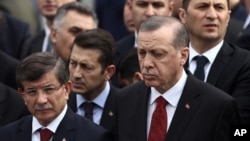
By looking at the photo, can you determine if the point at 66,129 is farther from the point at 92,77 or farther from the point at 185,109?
the point at 92,77

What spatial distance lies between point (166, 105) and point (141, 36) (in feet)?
1.96

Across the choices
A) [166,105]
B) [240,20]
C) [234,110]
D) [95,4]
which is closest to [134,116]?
[166,105]

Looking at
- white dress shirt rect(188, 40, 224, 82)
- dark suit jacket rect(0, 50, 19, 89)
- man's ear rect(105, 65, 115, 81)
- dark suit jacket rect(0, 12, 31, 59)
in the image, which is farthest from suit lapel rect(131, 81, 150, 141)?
dark suit jacket rect(0, 12, 31, 59)

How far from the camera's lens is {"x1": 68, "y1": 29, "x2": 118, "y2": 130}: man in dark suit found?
945cm

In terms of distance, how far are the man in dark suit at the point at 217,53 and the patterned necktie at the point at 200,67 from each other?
20 mm

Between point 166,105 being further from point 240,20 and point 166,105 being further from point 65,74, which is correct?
point 240,20

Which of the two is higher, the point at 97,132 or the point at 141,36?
the point at 141,36

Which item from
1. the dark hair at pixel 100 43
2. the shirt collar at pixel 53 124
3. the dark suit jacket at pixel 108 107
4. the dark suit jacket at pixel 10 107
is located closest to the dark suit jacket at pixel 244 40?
the dark hair at pixel 100 43

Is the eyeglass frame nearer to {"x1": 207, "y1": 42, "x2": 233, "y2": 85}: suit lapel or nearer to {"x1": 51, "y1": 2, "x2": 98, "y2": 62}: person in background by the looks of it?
{"x1": 207, "y1": 42, "x2": 233, "y2": 85}: suit lapel

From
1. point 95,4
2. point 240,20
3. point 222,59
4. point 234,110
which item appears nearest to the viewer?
point 234,110

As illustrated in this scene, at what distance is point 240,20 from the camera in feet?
40.6

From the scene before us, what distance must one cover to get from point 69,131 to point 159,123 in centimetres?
78

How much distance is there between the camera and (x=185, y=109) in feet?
26.8

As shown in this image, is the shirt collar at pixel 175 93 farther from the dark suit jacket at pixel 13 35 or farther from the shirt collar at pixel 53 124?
the dark suit jacket at pixel 13 35
